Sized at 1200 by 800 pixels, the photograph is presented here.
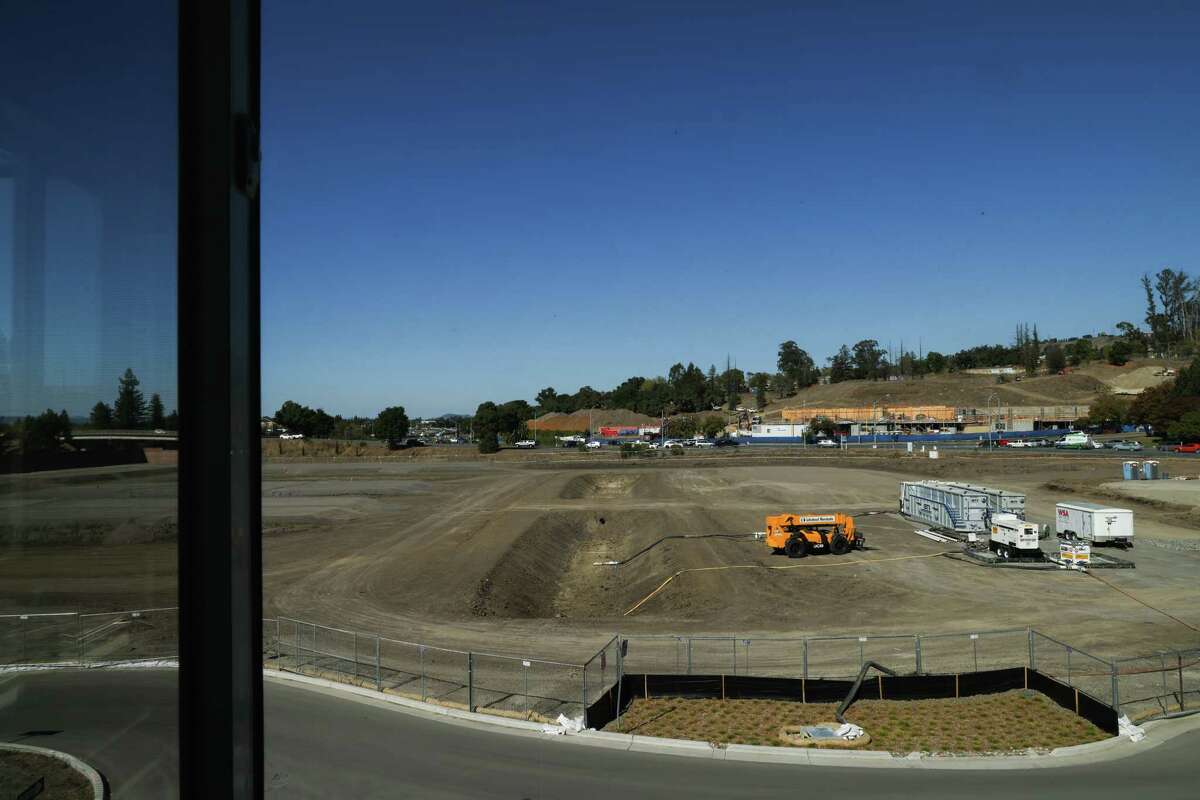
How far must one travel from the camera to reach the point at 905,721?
42.3 ft

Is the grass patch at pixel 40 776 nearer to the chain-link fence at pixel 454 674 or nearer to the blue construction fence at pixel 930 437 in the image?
the chain-link fence at pixel 454 674

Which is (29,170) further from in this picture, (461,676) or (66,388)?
(461,676)

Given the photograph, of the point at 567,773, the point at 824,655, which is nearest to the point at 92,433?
the point at 567,773

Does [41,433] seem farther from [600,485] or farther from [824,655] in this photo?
[600,485]

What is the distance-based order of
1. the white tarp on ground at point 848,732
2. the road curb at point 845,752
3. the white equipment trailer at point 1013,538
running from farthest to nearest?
the white equipment trailer at point 1013,538
the white tarp on ground at point 848,732
the road curb at point 845,752

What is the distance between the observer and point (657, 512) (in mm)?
43781

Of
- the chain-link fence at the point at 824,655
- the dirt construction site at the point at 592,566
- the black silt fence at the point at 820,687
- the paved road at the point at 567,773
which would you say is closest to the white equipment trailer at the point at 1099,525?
the dirt construction site at the point at 592,566

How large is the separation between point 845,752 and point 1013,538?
22.8m

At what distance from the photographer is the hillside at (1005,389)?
13238 cm

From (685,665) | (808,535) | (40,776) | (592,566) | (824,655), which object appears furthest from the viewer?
(592,566)

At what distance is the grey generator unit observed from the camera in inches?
1300

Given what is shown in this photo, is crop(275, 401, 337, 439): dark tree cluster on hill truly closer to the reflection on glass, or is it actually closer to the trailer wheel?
the trailer wheel

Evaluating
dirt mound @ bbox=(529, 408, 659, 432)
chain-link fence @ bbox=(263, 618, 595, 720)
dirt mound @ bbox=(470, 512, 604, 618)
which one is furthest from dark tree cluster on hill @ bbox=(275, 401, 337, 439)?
chain-link fence @ bbox=(263, 618, 595, 720)

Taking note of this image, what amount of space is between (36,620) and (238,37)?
1.59 m
